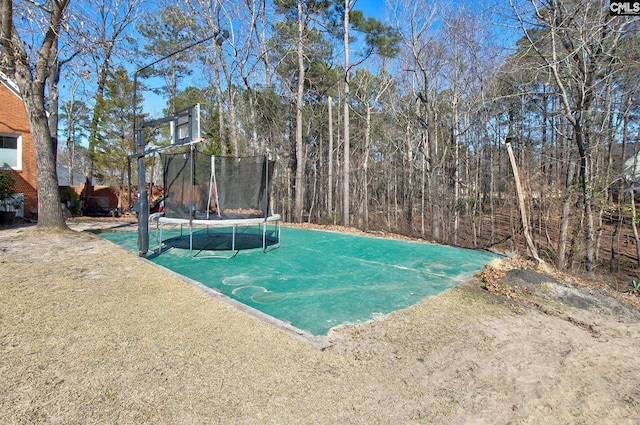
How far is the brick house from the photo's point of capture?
11.7m

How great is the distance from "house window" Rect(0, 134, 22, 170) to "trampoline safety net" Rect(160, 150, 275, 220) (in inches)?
337

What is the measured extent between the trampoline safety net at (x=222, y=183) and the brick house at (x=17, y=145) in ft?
27.3

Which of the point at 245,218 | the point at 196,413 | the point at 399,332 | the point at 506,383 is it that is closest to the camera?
the point at 196,413

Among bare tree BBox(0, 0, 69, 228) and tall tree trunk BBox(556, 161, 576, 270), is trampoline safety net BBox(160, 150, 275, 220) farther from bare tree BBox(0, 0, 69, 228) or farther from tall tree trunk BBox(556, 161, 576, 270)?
tall tree trunk BBox(556, 161, 576, 270)

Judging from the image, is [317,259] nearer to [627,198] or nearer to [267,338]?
[267,338]

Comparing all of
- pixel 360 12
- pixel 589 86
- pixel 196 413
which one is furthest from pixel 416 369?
pixel 360 12

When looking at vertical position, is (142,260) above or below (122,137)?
→ below

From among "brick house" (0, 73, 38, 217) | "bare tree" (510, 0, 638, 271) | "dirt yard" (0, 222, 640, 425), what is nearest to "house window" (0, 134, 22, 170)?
"brick house" (0, 73, 38, 217)

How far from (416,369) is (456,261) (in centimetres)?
393

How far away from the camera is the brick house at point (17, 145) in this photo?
11.7 meters

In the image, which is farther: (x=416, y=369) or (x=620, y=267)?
(x=620, y=267)

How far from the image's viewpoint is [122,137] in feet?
59.0

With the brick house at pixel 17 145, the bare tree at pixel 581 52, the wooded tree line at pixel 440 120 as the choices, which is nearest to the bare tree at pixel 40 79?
the wooded tree line at pixel 440 120

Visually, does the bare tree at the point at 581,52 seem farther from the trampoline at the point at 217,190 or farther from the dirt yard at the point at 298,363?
the trampoline at the point at 217,190
